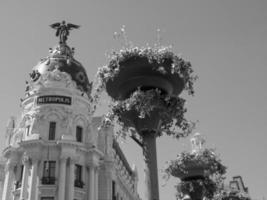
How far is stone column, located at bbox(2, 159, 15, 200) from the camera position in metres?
40.5

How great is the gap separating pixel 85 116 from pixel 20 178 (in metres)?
9.67

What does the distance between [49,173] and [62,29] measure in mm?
20740

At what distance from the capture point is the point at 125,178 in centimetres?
5825

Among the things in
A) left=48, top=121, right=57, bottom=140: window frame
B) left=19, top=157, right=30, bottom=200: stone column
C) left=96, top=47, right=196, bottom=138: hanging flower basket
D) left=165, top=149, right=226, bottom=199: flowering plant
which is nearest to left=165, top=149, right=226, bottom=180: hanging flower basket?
left=165, top=149, right=226, bottom=199: flowering plant

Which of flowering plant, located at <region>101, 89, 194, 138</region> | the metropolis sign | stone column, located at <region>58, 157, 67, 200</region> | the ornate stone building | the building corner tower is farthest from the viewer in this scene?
the metropolis sign

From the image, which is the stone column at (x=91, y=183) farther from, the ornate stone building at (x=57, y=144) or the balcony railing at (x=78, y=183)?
the balcony railing at (x=78, y=183)

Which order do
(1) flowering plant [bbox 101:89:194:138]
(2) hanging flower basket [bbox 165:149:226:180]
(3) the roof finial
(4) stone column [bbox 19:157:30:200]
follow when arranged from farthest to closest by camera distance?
(3) the roof finial, (4) stone column [bbox 19:157:30:200], (2) hanging flower basket [bbox 165:149:226:180], (1) flowering plant [bbox 101:89:194:138]

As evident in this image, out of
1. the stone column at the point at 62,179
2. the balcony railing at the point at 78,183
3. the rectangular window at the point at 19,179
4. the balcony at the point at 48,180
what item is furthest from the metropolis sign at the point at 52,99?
the balcony railing at the point at 78,183

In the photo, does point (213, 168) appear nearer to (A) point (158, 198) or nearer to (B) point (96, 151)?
(A) point (158, 198)

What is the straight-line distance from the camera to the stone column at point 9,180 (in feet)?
133

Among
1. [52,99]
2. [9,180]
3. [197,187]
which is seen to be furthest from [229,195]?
[9,180]

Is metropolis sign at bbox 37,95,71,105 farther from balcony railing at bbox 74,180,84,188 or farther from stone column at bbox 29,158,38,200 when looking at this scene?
balcony railing at bbox 74,180,84,188

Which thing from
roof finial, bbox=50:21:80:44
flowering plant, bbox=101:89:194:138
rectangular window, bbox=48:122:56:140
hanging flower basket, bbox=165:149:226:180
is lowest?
flowering plant, bbox=101:89:194:138

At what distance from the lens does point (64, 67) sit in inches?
1829
